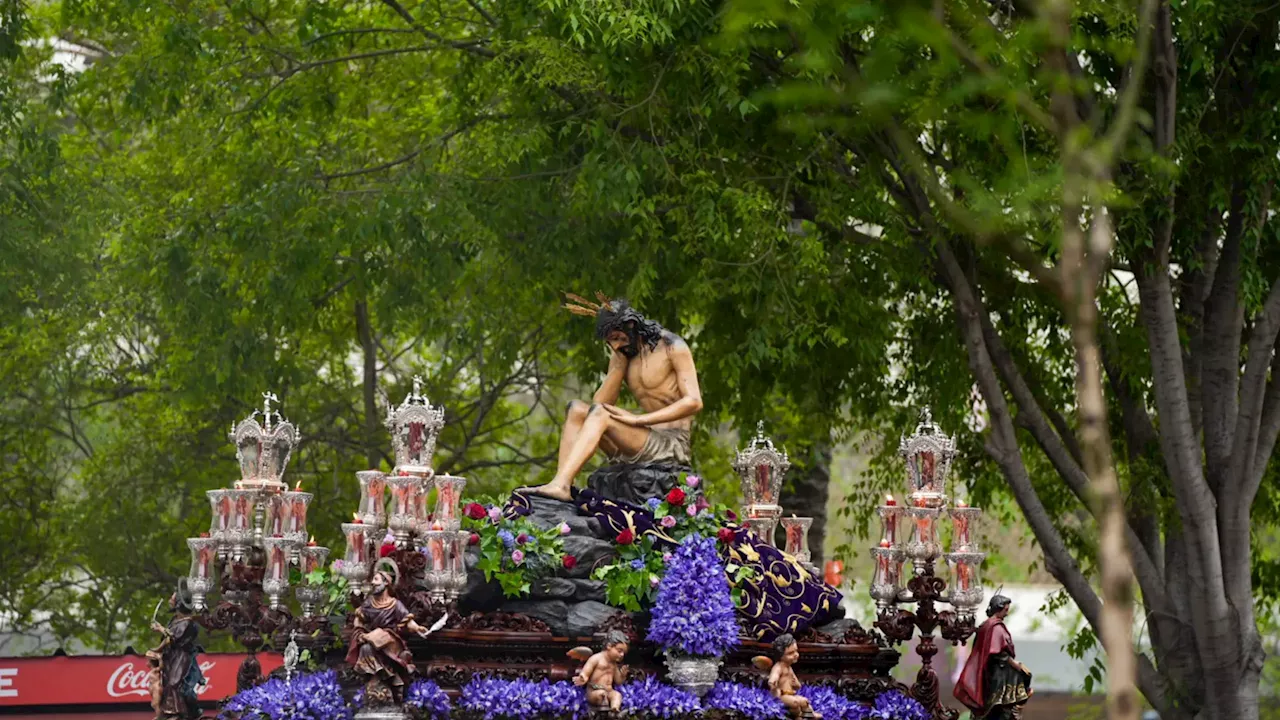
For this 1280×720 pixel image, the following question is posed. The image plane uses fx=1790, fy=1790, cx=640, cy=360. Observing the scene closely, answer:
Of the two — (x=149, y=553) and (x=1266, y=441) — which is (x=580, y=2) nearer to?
(x=1266, y=441)

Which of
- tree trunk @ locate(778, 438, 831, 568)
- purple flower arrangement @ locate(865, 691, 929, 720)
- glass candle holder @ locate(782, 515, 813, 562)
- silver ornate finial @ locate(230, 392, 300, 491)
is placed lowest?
purple flower arrangement @ locate(865, 691, 929, 720)

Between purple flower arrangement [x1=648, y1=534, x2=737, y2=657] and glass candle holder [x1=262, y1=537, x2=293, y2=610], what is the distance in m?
2.70

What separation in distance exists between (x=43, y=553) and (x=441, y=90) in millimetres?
8020

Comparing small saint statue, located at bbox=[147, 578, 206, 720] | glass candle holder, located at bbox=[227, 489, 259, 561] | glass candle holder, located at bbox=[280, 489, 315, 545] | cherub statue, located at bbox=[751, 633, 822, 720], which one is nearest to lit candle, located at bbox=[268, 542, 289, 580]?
glass candle holder, located at bbox=[280, 489, 315, 545]

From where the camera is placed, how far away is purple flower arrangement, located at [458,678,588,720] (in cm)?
1153

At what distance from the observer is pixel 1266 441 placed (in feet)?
50.6

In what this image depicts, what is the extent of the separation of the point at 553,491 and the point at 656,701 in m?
1.93

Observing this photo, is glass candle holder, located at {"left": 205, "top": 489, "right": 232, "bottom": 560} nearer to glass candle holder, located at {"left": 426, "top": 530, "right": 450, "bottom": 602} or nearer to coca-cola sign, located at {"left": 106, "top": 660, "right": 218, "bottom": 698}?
glass candle holder, located at {"left": 426, "top": 530, "right": 450, "bottom": 602}

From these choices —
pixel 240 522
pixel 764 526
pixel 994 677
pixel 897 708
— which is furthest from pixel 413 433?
pixel 994 677

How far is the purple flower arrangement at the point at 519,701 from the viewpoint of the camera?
11531 mm

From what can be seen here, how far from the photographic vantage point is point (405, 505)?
457 inches

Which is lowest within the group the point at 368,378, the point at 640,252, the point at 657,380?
the point at 657,380

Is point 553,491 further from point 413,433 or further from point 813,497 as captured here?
point 813,497

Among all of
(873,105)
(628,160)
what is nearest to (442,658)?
(628,160)
